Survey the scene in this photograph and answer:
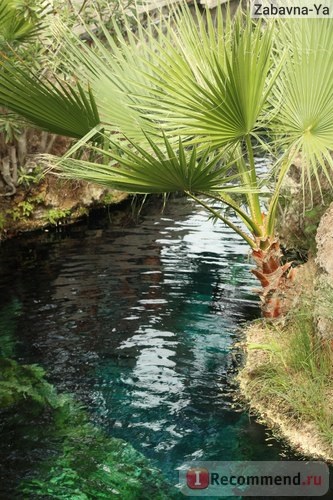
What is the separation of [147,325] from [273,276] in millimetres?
1774

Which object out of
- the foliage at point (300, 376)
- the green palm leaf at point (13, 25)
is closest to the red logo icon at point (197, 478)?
the foliage at point (300, 376)

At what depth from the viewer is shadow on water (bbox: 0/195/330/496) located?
5.29 metres

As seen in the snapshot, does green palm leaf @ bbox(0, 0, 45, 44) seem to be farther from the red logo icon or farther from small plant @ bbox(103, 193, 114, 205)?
the red logo icon

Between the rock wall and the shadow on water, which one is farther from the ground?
the rock wall

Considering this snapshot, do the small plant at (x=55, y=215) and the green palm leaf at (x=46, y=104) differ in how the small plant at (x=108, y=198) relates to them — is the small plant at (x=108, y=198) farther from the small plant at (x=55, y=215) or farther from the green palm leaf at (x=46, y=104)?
the green palm leaf at (x=46, y=104)

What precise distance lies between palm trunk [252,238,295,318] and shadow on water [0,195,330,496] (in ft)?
2.31

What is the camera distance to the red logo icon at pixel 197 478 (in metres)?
4.66

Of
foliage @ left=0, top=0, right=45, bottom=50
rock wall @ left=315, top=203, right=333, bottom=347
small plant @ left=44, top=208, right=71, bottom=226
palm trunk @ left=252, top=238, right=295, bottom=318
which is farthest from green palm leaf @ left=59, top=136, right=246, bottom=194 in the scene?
small plant @ left=44, top=208, right=71, bottom=226

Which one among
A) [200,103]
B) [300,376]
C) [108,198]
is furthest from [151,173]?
[108,198]

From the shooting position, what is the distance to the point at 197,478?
4.71 metres

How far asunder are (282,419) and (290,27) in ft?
9.73

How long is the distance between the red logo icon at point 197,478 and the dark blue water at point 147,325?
0.13 meters

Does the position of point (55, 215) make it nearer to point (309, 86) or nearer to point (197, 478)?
point (309, 86)

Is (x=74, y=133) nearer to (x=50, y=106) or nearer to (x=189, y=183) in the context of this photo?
(x=50, y=106)
